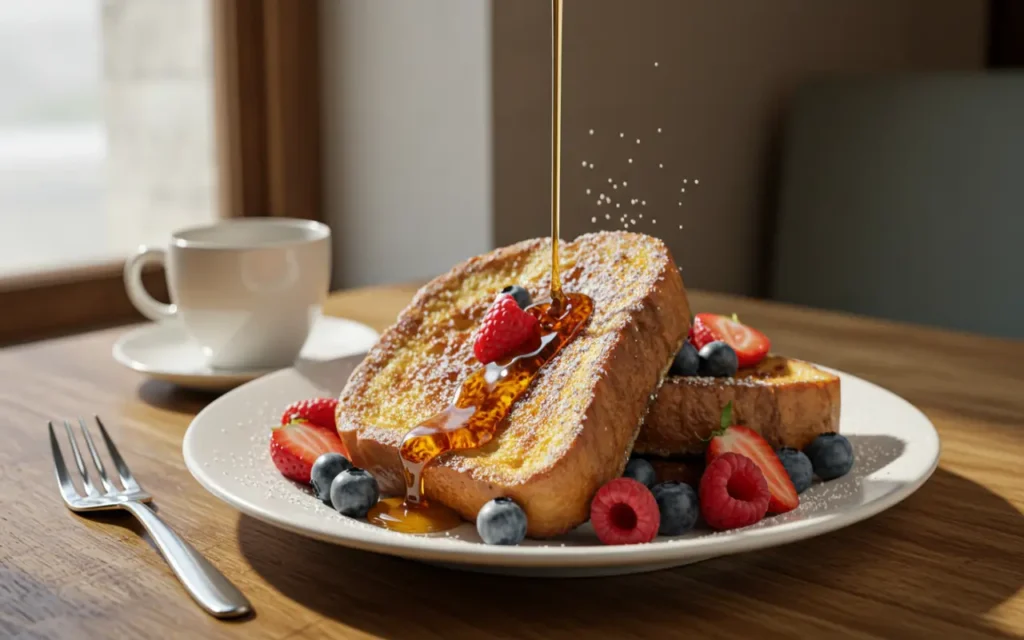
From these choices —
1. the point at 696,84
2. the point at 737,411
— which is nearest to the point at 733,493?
the point at 737,411

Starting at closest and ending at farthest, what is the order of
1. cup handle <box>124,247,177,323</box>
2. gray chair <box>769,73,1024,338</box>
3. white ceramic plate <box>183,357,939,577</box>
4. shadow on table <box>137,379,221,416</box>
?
white ceramic plate <box>183,357,939,577</box> → shadow on table <box>137,379,221,416</box> → cup handle <box>124,247,177,323</box> → gray chair <box>769,73,1024,338</box>

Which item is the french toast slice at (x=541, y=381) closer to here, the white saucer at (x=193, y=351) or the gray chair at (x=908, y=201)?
the white saucer at (x=193, y=351)

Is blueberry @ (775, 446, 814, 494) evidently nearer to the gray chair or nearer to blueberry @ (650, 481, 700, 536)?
blueberry @ (650, 481, 700, 536)

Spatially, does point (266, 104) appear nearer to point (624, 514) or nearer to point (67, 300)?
point (67, 300)

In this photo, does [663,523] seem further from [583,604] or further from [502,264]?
[502,264]

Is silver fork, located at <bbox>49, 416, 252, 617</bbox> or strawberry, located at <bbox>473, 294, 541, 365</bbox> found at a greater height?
strawberry, located at <bbox>473, 294, 541, 365</bbox>

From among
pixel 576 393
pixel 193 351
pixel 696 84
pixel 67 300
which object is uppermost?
pixel 696 84

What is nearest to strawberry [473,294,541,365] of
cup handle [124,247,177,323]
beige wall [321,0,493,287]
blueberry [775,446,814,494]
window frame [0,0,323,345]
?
blueberry [775,446,814,494]
